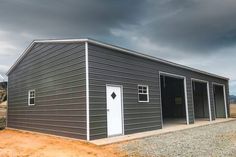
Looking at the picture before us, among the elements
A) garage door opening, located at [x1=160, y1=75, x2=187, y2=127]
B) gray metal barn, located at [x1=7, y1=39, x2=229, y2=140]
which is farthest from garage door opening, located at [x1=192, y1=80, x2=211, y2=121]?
gray metal barn, located at [x1=7, y1=39, x2=229, y2=140]

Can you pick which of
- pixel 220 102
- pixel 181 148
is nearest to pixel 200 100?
pixel 220 102

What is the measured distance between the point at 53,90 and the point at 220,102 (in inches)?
632

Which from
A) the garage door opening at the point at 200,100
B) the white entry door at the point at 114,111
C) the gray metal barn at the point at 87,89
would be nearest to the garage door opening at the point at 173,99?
the garage door opening at the point at 200,100

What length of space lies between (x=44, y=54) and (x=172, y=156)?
8.34 m

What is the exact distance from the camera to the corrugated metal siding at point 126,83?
896 centimetres

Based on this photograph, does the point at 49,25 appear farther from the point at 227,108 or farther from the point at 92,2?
the point at 227,108

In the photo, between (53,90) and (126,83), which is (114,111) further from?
(53,90)

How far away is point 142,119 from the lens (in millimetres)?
11133

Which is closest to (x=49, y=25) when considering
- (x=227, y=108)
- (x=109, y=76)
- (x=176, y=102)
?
(x=109, y=76)

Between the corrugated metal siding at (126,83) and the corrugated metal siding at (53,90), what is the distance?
0.43 m

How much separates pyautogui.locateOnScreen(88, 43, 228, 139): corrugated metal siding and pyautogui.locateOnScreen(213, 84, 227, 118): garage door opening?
31.3 feet

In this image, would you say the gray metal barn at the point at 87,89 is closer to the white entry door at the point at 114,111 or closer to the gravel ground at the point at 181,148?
the white entry door at the point at 114,111

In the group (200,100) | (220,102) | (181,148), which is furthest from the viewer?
(200,100)

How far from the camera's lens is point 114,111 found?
9688 millimetres
